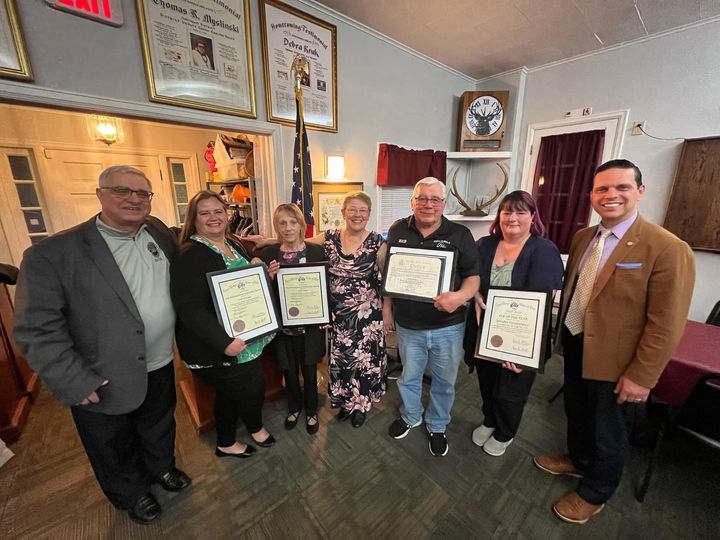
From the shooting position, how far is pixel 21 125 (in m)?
3.37

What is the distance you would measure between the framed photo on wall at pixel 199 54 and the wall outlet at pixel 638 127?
4.02 meters

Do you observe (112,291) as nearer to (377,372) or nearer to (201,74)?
(377,372)

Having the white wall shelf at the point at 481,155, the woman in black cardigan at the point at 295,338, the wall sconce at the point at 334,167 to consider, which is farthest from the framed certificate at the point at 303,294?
the white wall shelf at the point at 481,155

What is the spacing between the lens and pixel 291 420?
2.03 metres

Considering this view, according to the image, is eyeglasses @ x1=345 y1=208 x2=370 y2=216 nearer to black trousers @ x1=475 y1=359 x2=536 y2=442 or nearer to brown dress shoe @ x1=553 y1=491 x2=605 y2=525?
black trousers @ x1=475 y1=359 x2=536 y2=442

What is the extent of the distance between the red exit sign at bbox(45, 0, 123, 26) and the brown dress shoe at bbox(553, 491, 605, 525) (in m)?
3.73

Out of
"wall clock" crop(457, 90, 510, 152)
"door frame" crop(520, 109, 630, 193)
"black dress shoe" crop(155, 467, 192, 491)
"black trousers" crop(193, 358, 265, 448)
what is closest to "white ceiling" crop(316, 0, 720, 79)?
"wall clock" crop(457, 90, 510, 152)

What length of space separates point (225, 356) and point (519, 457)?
1863 millimetres

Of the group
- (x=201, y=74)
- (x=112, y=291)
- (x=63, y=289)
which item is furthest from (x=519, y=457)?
(x=201, y=74)

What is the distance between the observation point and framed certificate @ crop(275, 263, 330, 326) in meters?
1.67

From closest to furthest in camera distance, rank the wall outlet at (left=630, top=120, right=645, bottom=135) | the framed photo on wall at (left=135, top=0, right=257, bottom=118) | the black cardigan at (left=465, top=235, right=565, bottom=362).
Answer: the black cardigan at (left=465, top=235, right=565, bottom=362)
the framed photo on wall at (left=135, top=0, right=257, bottom=118)
the wall outlet at (left=630, top=120, right=645, bottom=135)

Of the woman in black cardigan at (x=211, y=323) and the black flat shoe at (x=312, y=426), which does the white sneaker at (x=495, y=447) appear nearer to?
the black flat shoe at (x=312, y=426)

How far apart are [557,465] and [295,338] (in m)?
1.72

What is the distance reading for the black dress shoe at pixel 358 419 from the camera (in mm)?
2023
